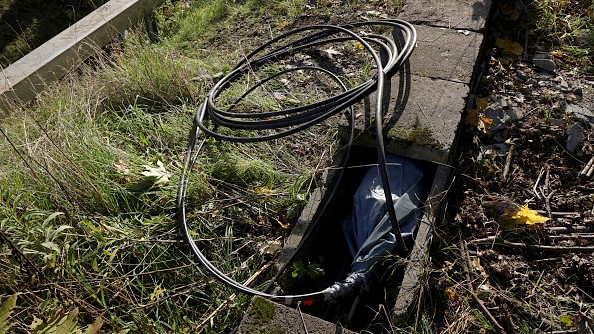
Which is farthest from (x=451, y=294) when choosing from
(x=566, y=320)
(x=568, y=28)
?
(x=568, y=28)

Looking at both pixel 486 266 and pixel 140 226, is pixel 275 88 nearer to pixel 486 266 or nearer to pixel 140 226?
pixel 140 226

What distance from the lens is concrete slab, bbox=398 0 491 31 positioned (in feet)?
13.4

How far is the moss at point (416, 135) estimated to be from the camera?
305 cm

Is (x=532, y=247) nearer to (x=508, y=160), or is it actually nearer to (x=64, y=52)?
(x=508, y=160)

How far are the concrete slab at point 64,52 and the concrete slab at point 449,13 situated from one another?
8.95 feet

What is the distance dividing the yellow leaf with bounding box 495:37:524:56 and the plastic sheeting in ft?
5.85

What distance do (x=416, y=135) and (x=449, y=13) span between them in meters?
1.67

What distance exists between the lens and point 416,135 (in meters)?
3.10

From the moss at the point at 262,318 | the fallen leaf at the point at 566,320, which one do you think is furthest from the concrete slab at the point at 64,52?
the fallen leaf at the point at 566,320

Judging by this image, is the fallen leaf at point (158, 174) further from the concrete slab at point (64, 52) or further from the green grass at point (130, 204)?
the concrete slab at point (64, 52)

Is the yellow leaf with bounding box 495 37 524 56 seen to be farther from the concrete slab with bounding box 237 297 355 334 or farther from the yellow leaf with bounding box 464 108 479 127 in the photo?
the concrete slab with bounding box 237 297 355 334

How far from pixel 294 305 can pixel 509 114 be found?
2149 millimetres

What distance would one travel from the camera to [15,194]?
3205 millimetres

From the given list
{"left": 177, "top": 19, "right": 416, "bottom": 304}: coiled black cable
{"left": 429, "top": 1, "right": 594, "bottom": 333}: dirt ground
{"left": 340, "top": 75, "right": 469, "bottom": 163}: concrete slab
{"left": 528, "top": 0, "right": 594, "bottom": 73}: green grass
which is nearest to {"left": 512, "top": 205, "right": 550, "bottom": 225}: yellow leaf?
{"left": 429, "top": 1, "right": 594, "bottom": 333}: dirt ground
